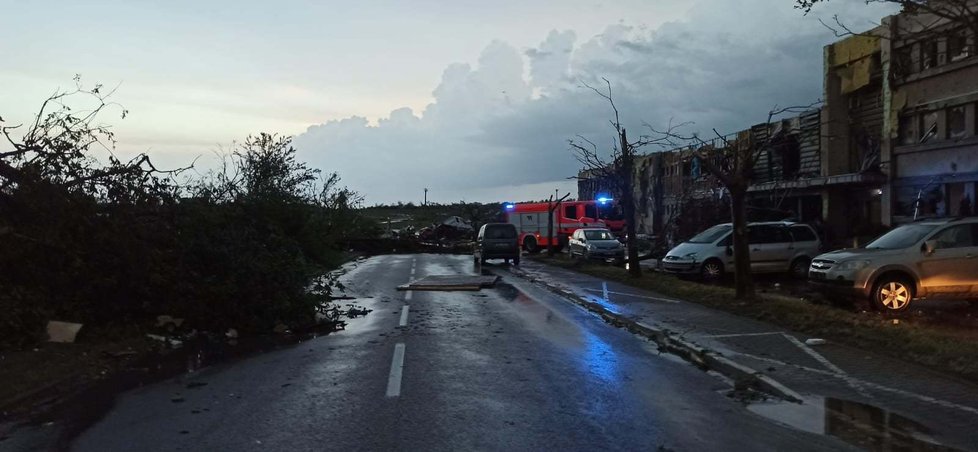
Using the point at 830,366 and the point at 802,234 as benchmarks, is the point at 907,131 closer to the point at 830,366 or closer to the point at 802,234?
the point at 802,234

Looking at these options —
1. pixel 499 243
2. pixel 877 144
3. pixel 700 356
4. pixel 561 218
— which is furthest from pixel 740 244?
pixel 561 218

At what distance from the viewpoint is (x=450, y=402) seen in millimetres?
7172

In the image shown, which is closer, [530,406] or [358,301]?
[530,406]

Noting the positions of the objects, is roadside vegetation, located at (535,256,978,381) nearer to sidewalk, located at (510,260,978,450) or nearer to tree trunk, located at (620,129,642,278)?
sidewalk, located at (510,260,978,450)

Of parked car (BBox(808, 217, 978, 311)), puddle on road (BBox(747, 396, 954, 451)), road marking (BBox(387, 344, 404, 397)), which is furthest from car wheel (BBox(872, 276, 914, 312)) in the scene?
road marking (BBox(387, 344, 404, 397))

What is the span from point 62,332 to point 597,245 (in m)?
22.2

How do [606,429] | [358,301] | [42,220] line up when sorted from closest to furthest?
1. [606,429]
2. [42,220]
3. [358,301]

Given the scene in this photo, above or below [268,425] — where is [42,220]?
above

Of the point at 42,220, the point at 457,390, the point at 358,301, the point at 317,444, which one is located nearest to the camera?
the point at 317,444

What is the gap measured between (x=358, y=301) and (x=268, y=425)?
35.9ft

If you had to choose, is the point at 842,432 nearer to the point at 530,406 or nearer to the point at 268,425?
the point at 530,406

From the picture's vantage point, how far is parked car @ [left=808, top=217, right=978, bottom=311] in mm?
13352

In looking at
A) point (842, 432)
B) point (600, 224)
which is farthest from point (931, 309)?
point (600, 224)

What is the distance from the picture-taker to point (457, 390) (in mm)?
7727
